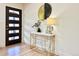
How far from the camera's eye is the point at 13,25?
16.8 ft

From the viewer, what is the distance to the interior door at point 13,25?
485 centimetres

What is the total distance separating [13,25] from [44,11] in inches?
71.9

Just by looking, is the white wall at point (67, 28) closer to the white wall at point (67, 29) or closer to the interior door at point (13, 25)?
the white wall at point (67, 29)

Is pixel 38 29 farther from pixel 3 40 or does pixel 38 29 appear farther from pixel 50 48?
pixel 3 40

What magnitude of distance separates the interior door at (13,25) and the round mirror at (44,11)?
1.38m

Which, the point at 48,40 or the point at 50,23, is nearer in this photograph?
the point at 50,23

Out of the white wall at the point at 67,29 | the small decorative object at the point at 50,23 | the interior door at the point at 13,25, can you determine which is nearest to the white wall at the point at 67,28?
the white wall at the point at 67,29

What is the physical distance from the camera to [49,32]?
3811 millimetres

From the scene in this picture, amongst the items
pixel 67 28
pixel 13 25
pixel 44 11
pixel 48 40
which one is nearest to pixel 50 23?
pixel 67 28

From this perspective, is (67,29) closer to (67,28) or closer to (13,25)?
(67,28)

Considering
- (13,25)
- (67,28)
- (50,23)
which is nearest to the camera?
(67,28)

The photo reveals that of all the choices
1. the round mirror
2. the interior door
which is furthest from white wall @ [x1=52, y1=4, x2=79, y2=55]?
the interior door

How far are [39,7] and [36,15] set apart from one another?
400 mm

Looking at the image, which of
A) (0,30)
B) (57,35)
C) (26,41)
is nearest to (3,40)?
(0,30)
